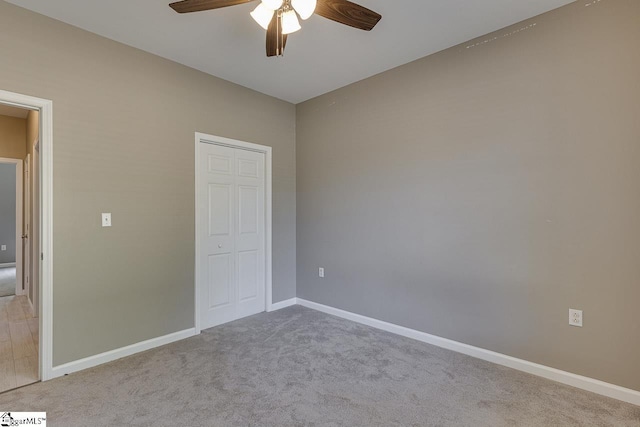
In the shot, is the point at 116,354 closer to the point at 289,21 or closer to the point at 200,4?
the point at 200,4

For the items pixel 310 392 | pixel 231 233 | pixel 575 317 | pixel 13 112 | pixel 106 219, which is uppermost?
pixel 13 112

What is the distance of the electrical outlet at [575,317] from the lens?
7.02 ft

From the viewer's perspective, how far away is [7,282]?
5.25m

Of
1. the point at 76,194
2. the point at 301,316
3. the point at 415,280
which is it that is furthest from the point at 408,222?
the point at 76,194

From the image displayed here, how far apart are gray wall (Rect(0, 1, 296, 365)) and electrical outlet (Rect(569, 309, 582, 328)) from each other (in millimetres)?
3215

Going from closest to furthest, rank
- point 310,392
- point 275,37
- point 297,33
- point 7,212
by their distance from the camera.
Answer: point 275,37, point 310,392, point 297,33, point 7,212

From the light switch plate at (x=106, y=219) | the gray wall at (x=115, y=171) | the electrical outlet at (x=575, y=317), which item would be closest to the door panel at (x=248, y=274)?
the gray wall at (x=115, y=171)

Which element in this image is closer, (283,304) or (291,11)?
(291,11)

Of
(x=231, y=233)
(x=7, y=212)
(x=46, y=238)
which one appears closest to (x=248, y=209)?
(x=231, y=233)

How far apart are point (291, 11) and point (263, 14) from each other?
0.16 metres

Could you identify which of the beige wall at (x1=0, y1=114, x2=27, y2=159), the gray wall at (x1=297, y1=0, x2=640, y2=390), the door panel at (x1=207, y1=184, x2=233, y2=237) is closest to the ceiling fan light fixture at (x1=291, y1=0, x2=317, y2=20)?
the gray wall at (x1=297, y1=0, x2=640, y2=390)

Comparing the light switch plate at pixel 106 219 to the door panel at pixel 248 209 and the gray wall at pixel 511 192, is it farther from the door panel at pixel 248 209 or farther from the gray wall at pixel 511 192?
the gray wall at pixel 511 192

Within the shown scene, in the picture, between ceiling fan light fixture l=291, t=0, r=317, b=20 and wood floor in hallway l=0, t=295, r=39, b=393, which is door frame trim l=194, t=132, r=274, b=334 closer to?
wood floor in hallway l=0, t=295, r=39, b=393

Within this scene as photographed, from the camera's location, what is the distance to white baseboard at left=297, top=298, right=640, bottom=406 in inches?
79.0
